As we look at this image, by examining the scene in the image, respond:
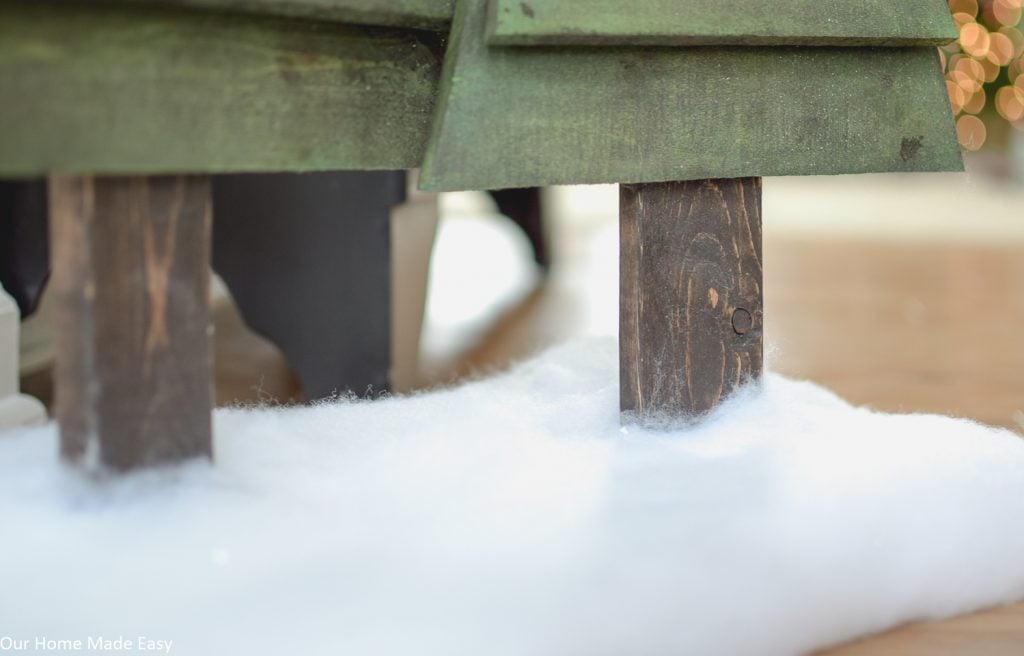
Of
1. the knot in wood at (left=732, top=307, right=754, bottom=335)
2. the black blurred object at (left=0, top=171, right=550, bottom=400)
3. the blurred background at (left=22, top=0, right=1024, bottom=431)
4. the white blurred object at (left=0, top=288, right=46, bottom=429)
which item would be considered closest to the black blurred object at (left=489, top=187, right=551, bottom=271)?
the blurred background at (left=22, top=0, right=1024, bottom=431)

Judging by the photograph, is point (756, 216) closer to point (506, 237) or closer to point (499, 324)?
point (499, 324)

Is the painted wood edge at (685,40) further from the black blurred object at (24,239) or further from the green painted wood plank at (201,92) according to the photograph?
the black blurred object at (24,239)

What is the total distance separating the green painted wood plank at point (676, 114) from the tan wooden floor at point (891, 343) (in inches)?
6.8

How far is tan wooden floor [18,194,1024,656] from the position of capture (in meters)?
0.69

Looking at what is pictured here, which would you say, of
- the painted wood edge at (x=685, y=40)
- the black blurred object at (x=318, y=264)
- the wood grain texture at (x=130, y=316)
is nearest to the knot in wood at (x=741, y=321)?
the painted wood edge at (x=685, y=40)

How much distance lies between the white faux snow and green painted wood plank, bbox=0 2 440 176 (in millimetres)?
160

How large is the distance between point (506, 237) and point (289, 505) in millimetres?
2527

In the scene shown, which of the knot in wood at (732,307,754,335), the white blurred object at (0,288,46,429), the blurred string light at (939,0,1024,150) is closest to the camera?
the knot in wood at (732,307,754,335)

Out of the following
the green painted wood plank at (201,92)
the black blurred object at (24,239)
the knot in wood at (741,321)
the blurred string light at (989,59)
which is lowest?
the knot in wood at (741,321)

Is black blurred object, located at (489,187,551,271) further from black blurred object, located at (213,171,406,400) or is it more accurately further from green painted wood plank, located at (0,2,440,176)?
green painted wood plank, located at (0,2,440,176)

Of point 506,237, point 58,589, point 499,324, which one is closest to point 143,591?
point 58,589

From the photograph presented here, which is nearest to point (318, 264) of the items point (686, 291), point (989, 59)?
point (686, 291)

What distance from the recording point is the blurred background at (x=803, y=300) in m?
1.26

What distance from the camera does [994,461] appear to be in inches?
27.8
